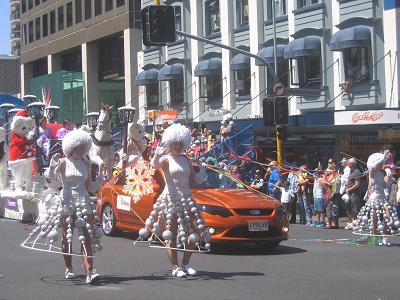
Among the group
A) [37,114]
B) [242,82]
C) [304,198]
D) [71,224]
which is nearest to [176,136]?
[71,224]

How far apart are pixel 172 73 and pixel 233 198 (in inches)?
1012

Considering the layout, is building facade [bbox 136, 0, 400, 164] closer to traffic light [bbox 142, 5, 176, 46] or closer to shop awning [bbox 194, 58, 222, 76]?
shop awning [bbox 194, 58, 222, 76]

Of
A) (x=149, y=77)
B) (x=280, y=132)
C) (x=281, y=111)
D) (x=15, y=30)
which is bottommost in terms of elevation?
(x=280, y=132)

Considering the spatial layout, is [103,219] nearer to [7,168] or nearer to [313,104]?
[7,168]

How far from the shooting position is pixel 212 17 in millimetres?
35875

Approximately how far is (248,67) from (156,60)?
843 centimetres

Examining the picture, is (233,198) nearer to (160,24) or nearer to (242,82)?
(160,24)

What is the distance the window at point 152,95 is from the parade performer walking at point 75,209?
3131 cm

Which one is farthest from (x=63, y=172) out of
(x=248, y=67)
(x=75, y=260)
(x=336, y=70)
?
(x=248, y=67)

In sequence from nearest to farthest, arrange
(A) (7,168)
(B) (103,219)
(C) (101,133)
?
(B) (103,219), (C) (101,133), (A) (7,168)

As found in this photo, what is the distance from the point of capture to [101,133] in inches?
637

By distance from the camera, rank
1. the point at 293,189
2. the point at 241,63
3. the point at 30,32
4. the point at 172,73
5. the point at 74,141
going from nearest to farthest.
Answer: the point at 74,141, the point at 293,189, the point at 241,63, the point at 172,73, the point at 30,32

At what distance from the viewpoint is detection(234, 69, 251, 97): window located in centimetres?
3359

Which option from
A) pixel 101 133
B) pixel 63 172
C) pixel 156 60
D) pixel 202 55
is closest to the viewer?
pixel 63 172
